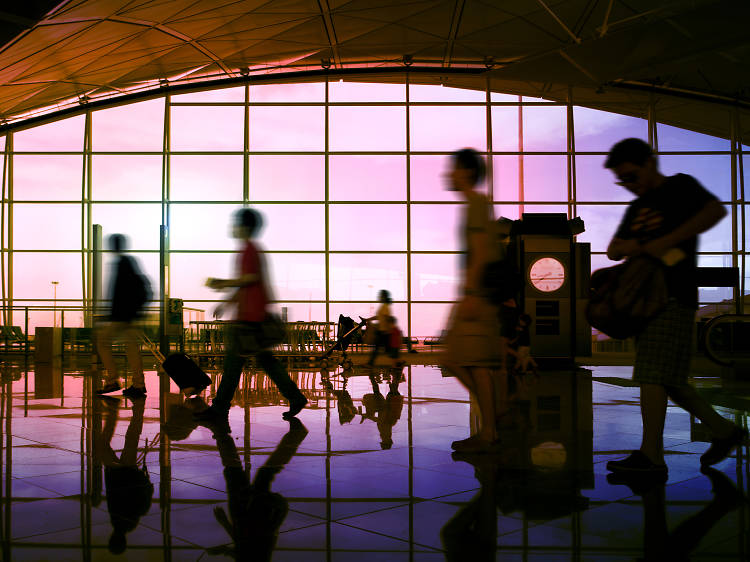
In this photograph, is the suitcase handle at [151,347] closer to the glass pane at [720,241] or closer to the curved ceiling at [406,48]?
the curved ceiling at [406,48]

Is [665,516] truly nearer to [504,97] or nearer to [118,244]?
[118,244]

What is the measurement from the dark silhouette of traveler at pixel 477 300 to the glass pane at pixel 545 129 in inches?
714

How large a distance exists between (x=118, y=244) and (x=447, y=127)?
1551 centimetres

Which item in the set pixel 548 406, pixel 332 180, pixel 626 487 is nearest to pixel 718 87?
pixel 332 180

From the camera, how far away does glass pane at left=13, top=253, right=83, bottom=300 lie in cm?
2175

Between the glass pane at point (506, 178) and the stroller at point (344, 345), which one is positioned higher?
the glass pane at point (506, 178)

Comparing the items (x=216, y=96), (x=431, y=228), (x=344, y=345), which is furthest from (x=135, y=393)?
(x=216, y=96)

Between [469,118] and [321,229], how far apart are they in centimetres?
586

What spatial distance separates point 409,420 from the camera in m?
5.47

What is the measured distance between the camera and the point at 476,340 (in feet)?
12.7

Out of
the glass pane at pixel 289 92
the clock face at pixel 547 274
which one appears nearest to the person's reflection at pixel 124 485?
the clock face at pixel 547 274

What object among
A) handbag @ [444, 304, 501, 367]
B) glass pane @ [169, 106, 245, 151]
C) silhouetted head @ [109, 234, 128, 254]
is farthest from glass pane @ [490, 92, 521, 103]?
handbag @ [444, 304, 501, 367]

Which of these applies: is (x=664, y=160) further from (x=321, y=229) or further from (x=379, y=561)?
(x=379, y=561)

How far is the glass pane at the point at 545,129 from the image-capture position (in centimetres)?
2133
